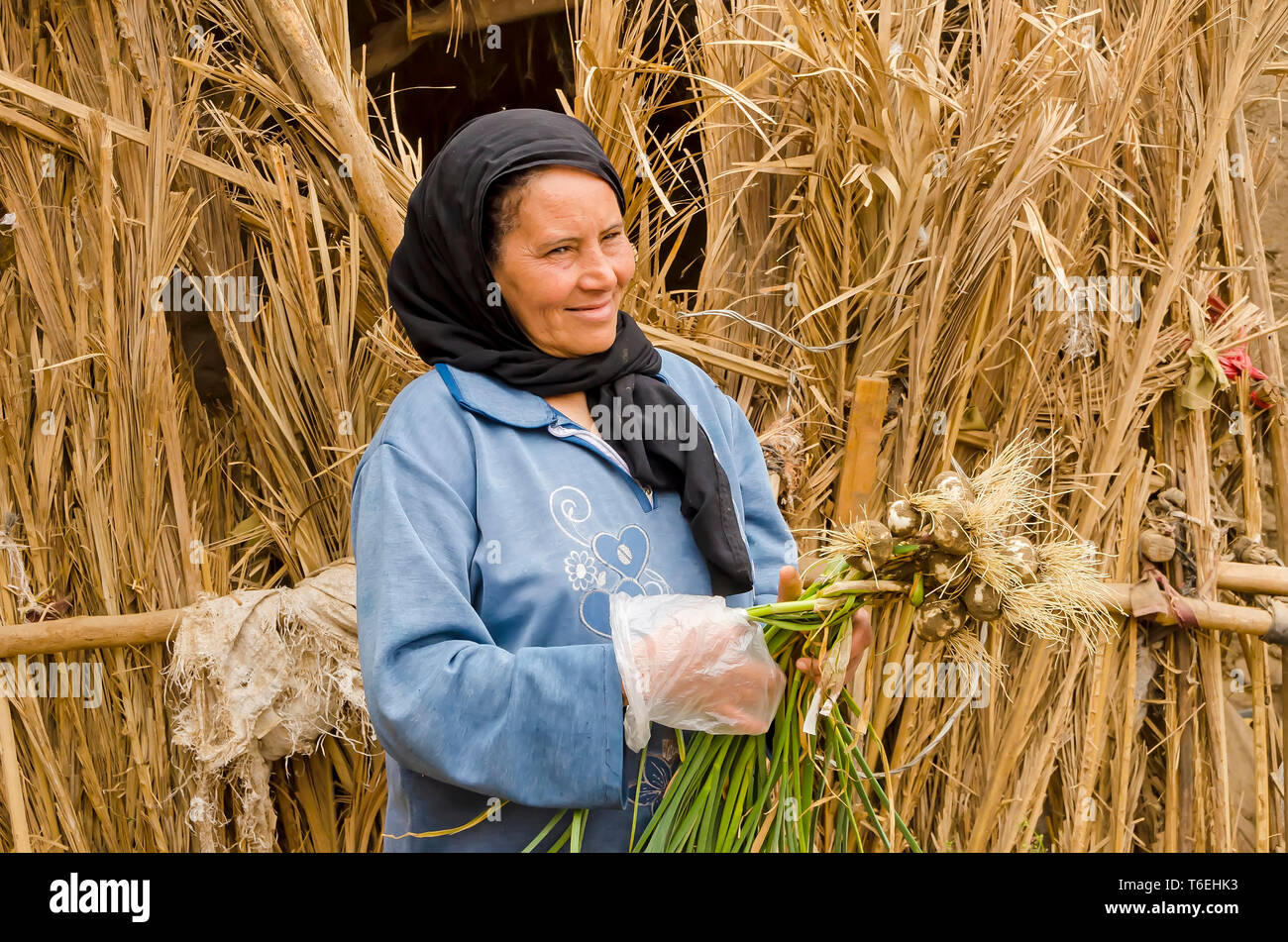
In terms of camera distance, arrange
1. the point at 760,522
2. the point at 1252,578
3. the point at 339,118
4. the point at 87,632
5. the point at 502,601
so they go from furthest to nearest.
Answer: the point at 1252,578 → the point at 87,632 → the point at 339,118 → the point at 760,522 → the point at 502,601

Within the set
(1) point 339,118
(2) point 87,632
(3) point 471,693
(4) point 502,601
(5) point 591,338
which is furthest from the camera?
(2) point 87,632

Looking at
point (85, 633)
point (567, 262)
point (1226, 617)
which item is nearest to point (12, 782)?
point (85, 633)

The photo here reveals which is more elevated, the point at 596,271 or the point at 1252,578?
the point at 596,271

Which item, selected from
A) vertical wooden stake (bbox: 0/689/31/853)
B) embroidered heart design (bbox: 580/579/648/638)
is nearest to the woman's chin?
embroidered heart design (bbox: 580/579/648/638)

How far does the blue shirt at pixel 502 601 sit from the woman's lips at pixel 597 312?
120 millimetres

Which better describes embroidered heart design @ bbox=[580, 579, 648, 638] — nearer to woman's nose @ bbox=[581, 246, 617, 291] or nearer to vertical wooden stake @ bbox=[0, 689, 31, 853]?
woman's nose @ bbox=[581, 246, 617, 291]

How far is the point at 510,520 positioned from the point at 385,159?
3.64 ft

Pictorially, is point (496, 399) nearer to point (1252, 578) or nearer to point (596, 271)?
point (596, 271)

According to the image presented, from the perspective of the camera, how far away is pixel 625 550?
132cm

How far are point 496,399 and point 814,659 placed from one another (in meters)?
0.49

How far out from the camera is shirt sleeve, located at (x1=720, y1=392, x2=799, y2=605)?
1.51m

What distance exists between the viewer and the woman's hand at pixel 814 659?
1.20 metres

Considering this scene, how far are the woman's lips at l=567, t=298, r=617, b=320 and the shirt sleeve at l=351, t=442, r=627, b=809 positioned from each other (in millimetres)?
327

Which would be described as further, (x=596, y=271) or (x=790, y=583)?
(x=596, y=271)
